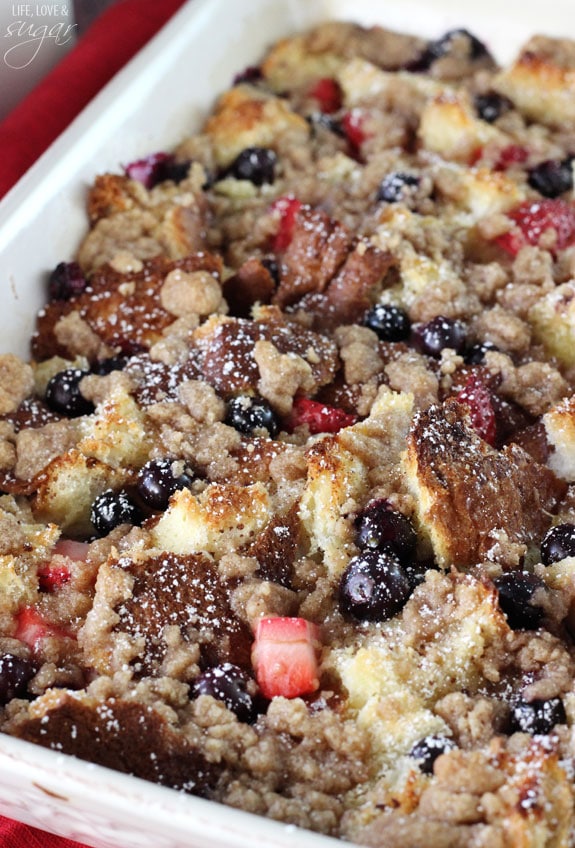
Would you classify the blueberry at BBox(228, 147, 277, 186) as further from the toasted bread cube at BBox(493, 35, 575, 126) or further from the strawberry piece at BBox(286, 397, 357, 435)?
the strawberry piece at BBox(286, 397, 357, 435)

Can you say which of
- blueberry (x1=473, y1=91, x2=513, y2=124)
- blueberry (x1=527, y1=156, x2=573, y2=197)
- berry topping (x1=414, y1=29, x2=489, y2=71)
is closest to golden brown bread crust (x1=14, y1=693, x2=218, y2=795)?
blueberry (x1=527, y1=156, x2=573, y2=197)

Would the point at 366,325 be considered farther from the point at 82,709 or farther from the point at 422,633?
the point at 82,709

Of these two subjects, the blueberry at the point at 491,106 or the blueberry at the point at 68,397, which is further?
the blueberry at the point at 491,106

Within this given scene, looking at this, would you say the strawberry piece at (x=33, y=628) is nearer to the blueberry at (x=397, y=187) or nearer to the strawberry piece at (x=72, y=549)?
the strawberry piece at (x=72, y=549)

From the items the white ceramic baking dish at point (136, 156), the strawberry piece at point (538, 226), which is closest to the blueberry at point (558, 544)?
the white ceramic baking dish at point (136, 156)

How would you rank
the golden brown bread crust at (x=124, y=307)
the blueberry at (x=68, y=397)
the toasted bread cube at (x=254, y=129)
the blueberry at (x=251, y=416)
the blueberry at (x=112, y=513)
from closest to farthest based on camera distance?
the blueberry at (x=112, y=513) < the blueberry at (x=251, y=416) < the blueberry at (x=68, y=397) < the golden brown bread crust at (x=124, y=307) < the toasted bread cube at (x=254, y=129)

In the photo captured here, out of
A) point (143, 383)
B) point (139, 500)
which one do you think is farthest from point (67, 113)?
point (139, 500)
